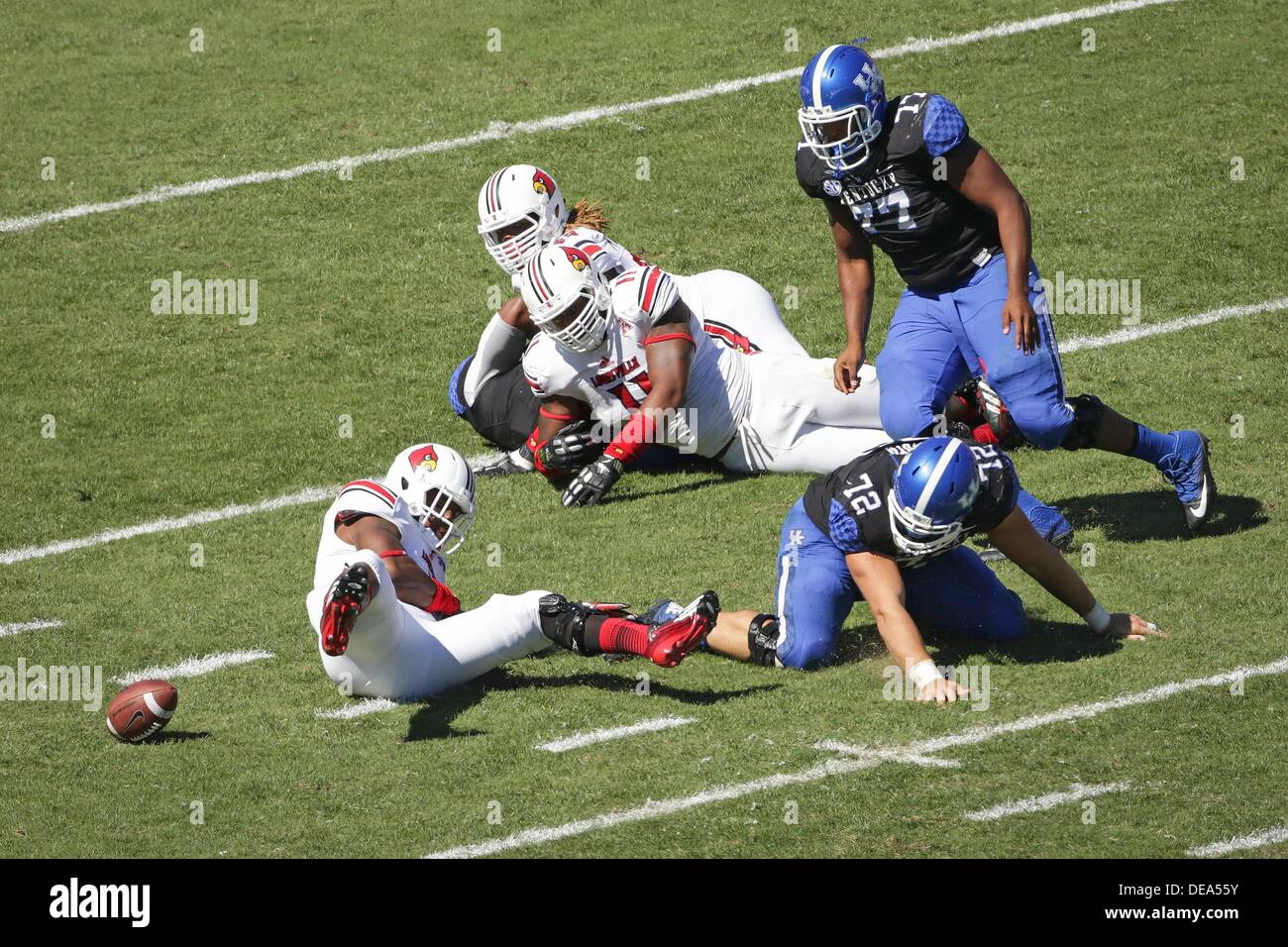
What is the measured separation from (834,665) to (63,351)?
5697 mm

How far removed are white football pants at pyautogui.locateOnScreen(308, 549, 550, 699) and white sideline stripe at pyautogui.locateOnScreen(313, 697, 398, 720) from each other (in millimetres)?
29

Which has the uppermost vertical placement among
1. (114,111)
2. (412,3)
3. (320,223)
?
(412,3)

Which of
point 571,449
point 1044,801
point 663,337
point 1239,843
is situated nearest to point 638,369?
point 663,337

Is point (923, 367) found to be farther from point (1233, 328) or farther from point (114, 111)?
point (114, 111)

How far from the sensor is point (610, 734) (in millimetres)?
5820

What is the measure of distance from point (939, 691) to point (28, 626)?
3918 mm

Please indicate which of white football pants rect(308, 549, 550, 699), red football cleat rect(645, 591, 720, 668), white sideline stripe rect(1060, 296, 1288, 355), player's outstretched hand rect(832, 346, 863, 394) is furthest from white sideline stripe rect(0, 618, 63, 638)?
white sideline stripe rect(1060, 296, 1288, 355)

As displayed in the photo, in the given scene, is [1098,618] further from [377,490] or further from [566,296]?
[566,296]

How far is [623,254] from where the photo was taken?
840cm

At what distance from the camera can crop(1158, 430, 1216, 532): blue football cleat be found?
7.14 meters

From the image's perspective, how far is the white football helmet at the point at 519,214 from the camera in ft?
28.2

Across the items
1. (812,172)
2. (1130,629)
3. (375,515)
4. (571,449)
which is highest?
(812,172)

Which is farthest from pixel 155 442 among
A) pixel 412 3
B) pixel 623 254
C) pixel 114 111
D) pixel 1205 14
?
pixel 1205 14

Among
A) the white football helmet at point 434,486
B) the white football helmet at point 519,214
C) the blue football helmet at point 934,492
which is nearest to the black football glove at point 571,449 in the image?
the white football helmet at point 519,214
